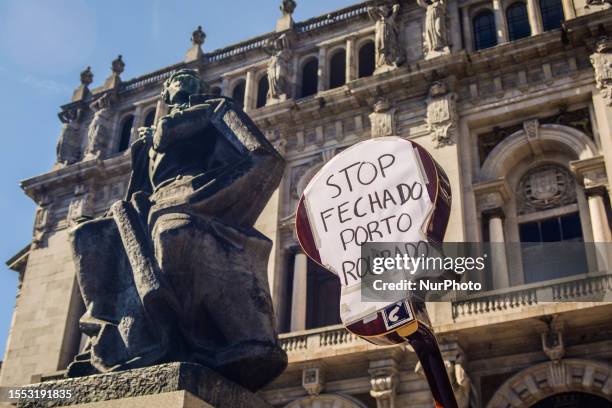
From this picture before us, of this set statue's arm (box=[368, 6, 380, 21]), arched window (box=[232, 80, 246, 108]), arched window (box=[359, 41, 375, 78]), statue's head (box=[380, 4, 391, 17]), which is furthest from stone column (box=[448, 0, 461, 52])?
arched window (box=[232, 80, 246, 108])

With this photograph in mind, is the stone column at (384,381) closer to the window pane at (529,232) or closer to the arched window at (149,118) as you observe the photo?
the window pane at (529,232)

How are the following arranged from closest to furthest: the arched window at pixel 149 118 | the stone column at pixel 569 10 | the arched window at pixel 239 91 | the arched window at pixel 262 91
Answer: the stone column at pixel 569 10 < the arched window at pixel 262 91 < the arched window at pixel 239 91 < the arched window at pixel 149 118

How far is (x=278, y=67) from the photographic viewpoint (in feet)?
78.3

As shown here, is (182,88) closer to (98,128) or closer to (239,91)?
(239,91)

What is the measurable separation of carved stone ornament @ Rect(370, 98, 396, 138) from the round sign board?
12.7 metres

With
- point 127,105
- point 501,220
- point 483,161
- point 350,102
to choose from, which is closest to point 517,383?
point 501,220

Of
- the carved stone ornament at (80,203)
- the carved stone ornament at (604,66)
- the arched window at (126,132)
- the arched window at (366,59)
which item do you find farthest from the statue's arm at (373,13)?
the carved stone ornament at (80,203)

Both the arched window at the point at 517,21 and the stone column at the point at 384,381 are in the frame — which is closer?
the stone column at the point at 384,381

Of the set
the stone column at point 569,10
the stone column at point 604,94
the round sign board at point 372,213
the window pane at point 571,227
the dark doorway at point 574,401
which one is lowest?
the round sign board at point 372,213

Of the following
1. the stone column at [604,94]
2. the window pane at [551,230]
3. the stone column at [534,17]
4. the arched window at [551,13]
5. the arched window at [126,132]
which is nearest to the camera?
the stone column at [604,94]

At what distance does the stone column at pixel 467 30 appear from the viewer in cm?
2179

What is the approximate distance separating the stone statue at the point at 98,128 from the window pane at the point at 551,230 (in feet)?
48.4

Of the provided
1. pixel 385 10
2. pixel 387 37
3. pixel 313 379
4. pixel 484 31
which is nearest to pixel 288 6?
pixel 385 10

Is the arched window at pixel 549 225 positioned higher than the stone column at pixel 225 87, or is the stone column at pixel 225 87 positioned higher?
the stone column at pixel 225 87
